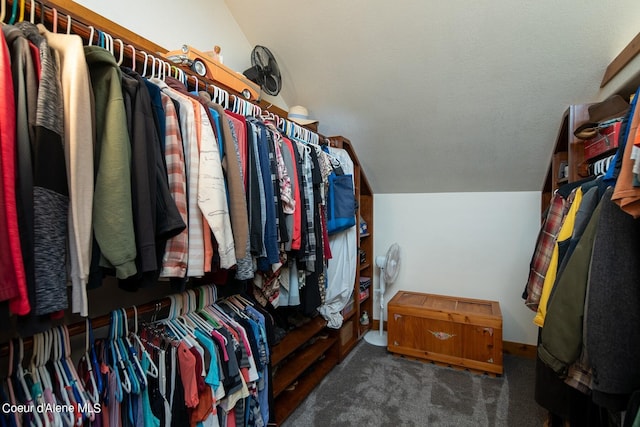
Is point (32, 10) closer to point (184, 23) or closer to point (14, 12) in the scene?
point (14, 12)

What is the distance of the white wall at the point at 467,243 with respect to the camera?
2.60 meters

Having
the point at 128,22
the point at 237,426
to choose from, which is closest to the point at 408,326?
the point at 237,426

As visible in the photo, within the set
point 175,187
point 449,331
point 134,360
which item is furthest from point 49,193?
point 449,331

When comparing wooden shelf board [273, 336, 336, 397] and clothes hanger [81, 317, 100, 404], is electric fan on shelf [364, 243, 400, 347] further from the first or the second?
clothes hanger [81, 317, 100, 404]

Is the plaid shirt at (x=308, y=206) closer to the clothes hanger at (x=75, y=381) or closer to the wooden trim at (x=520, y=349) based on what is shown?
the clothes hanger at (x=75, y=381)

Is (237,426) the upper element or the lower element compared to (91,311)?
lower

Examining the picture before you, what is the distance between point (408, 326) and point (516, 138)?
1.65m

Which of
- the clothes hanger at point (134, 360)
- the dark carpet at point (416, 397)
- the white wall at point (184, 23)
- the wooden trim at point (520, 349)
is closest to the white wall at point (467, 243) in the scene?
the wooden trim at point (520, 349)

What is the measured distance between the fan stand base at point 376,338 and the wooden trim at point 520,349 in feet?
3.40

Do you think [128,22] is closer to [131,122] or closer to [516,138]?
[131,122]

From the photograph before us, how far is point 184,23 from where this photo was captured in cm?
178

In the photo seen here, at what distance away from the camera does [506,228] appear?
8.67 feet

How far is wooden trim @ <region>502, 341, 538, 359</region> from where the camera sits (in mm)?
2561

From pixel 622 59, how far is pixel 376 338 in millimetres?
2571
